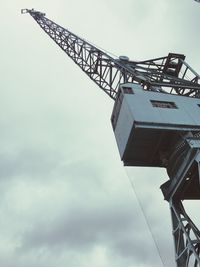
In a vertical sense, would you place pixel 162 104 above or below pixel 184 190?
above

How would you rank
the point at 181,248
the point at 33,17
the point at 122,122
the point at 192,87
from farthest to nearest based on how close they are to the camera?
the point at 33,17
the point at 192,87
the point at 122,122
the point at 181,248

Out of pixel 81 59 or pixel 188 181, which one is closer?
pixel 188 181

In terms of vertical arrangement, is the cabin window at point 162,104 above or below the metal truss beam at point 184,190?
above

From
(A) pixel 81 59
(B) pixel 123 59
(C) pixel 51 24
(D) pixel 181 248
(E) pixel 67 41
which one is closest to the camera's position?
(D) pixel 181 248

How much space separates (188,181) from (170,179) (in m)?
Result: 1.40

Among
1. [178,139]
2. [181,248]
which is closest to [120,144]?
[178,139]

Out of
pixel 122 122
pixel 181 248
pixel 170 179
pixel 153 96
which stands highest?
pixel 153 96

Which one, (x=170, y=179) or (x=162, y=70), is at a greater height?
(x=162, y=70)

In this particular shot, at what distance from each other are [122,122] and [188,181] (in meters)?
5.84

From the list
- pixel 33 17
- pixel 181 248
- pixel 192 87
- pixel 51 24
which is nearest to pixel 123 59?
pixel 192 87

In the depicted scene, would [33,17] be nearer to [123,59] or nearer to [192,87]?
[123,59]

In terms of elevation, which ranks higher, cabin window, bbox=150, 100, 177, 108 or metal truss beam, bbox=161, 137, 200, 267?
cabin window, bbox=150, 100, 177, 108

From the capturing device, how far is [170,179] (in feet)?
87.7

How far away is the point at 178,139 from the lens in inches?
1028
